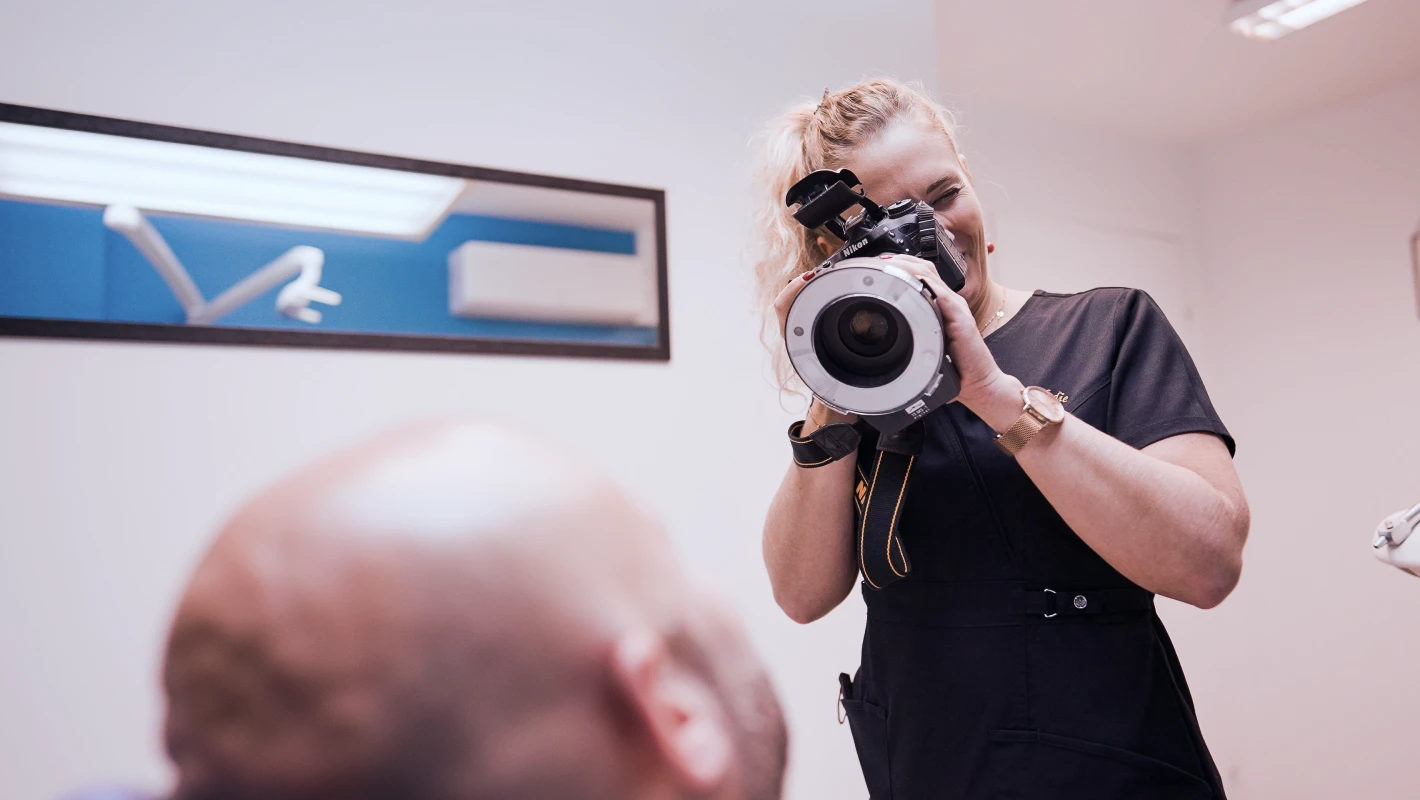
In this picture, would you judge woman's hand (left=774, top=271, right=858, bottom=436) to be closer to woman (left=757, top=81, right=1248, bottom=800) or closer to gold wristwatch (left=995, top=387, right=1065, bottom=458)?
woman (left=757, top=81, right=1248, bottom=800)

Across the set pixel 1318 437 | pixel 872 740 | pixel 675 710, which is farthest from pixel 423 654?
pixel 1318 437

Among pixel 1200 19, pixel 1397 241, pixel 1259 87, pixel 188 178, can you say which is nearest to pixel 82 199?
pixel 188 178

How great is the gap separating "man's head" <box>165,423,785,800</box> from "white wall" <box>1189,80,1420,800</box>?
3.32 meters

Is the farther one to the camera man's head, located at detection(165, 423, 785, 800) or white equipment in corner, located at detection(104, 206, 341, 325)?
white equipment in corner, located at detection(104, 206, 341, 325)

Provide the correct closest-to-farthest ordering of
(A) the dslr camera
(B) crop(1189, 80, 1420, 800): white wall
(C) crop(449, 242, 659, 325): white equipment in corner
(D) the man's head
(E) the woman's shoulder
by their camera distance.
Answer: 1. (D) the man's head
2. (A) the dslr camera
3. (E) the woman's shoulder
4. (C) crop(449, 242, 659, 325): white equipment in corner
5. (B) crop(1189, 80, 1420, 800): white wall

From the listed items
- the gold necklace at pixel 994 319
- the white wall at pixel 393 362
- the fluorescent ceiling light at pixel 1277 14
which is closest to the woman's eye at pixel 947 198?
the gold necklace at pixel 994 319

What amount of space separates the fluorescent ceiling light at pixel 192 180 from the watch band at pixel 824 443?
2.66 ft

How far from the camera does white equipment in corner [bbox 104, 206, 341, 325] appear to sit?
1281 mm

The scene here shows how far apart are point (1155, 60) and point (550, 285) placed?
222 cm

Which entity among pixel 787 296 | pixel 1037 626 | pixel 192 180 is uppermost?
pixel 192 180

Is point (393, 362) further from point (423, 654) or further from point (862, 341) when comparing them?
point (423, 654)

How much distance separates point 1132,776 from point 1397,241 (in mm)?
2852

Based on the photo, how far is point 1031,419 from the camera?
75cm

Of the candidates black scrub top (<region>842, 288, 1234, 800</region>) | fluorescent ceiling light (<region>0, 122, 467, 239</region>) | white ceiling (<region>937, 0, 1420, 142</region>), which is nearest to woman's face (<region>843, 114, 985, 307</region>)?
black scrub top (<region>842, 288, 1234, 800</region>)
